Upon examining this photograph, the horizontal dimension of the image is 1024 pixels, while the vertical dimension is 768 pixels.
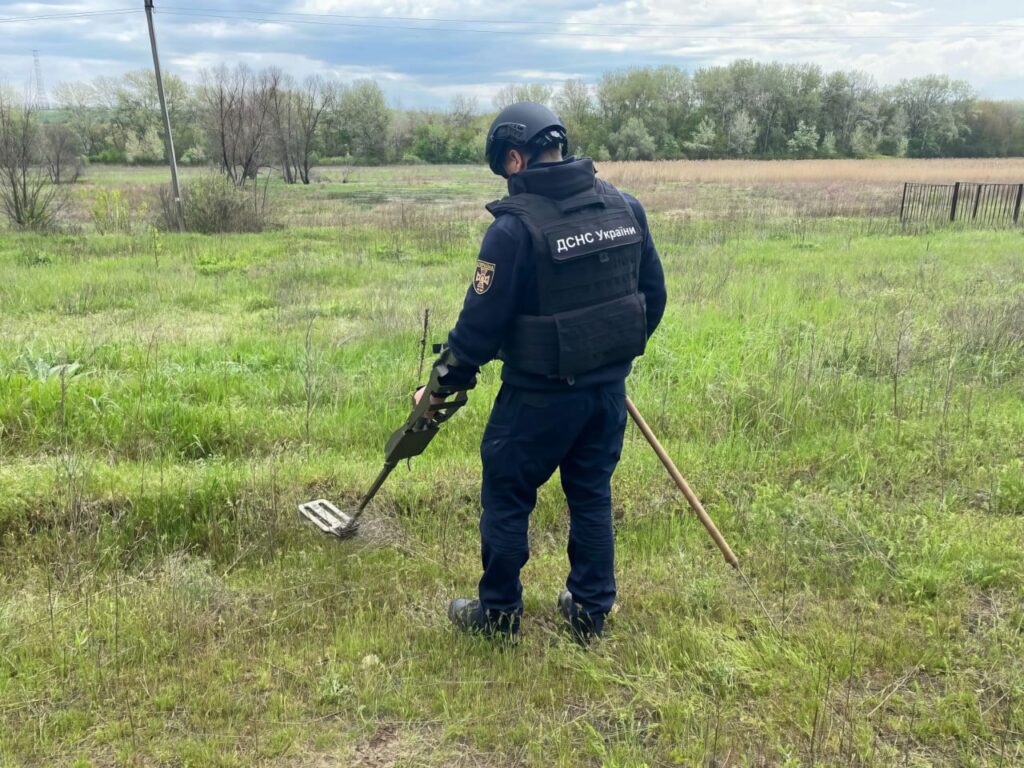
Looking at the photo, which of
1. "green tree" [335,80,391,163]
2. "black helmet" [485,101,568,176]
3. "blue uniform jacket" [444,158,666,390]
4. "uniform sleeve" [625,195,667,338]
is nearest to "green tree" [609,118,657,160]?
"green tree" [335,80,391,163]

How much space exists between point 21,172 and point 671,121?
6232cm

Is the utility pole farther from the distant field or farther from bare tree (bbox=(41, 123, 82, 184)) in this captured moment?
bare tree (bbox=(41, 123, 82, 184))

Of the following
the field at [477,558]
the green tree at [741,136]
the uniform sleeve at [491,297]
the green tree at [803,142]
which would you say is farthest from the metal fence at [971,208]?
the green tree at [803,142]

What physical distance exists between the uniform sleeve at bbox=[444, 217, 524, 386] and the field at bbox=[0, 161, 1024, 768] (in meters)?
1.21

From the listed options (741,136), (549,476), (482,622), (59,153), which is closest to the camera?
(549,476)

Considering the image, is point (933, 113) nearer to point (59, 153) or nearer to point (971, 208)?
point (971, 208)

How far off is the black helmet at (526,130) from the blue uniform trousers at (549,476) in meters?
0.88

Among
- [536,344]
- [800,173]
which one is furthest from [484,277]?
[800,173]

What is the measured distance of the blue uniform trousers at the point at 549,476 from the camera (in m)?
2.60

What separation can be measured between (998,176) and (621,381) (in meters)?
40.9

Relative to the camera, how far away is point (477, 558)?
11.5ft

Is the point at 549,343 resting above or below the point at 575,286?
below

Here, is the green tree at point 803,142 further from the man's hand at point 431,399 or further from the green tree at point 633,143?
the man's hand at point 431,399

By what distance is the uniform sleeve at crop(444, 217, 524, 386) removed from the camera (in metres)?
2.45
